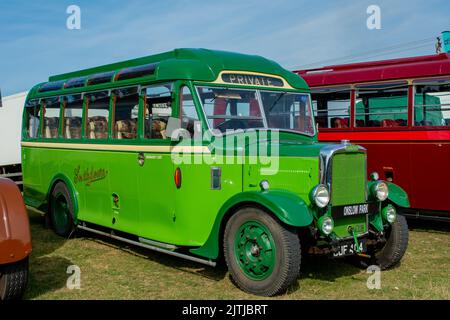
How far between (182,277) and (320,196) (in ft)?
6.10

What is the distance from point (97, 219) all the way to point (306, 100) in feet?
10.9

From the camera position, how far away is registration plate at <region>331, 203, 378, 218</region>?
554cm

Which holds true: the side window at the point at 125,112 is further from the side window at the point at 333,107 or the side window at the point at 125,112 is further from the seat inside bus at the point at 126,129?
the side window at the point at 333,107

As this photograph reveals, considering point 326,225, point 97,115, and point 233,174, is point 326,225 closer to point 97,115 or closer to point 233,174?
point 233,174

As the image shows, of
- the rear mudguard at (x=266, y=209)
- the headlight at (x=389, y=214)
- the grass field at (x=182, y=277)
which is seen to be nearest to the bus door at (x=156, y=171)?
the grass field at (x=182, y=277)

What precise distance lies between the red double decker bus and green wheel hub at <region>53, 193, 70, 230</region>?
4698 mm

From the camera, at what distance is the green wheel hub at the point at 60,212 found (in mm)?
8371

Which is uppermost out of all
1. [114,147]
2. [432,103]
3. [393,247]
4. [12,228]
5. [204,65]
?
[204,65]

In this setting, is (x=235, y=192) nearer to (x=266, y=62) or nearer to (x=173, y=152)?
(x=173, y=152)

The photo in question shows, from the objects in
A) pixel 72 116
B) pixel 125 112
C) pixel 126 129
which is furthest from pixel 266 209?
pixel 72 116

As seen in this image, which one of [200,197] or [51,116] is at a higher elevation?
[51,116]

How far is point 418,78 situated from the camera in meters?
8.81

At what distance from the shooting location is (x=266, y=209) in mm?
5230

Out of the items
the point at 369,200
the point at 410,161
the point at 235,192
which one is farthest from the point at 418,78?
the point at 235,192
